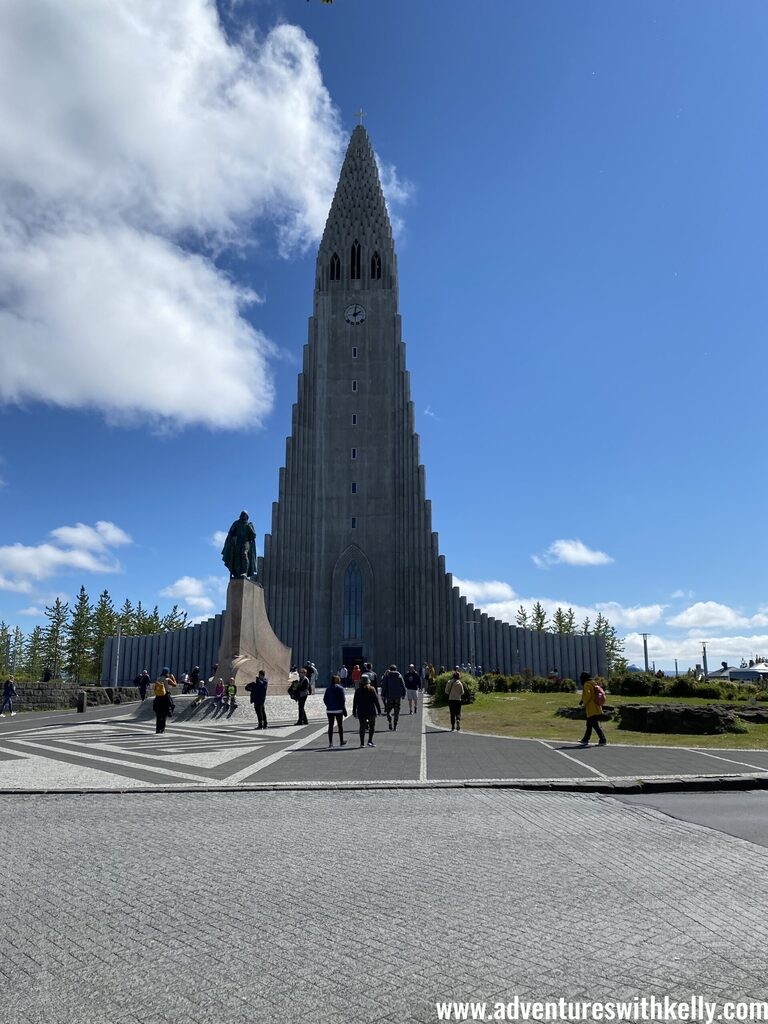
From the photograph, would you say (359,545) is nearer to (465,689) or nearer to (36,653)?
(465,689)

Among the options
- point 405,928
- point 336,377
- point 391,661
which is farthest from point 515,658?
point 405,928

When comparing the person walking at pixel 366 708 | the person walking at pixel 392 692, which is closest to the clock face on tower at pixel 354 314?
the person walking at pixel 392 692

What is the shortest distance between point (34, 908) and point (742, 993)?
4.02 m

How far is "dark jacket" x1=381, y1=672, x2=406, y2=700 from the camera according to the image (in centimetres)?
1848

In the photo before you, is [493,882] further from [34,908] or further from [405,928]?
[34,908]

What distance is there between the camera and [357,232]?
60.1 metres

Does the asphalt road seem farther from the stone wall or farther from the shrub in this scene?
the stone wall

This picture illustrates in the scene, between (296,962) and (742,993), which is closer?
(742,993)

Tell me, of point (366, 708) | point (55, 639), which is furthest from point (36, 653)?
point (366, 708)

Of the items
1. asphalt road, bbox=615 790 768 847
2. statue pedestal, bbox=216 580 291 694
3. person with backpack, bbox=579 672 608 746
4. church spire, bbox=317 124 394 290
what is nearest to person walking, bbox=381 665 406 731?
person with backpack, bbox=579 672 608 746

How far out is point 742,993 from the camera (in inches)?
126

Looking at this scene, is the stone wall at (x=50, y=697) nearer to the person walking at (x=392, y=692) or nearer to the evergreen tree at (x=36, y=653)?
the person walking at (x=392, y=692)

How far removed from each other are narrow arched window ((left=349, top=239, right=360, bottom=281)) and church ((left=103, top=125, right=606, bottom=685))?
2.30 feet

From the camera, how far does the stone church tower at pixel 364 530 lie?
52.0 meters
